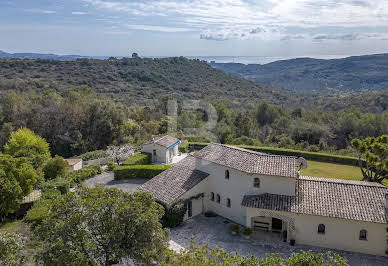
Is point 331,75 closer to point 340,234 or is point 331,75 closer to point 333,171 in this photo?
point 333,171

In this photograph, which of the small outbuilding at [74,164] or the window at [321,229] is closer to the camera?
the window at [321,229]

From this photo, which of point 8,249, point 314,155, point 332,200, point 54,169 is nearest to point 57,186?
point 54,169

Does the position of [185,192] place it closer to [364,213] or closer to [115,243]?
[115,243]

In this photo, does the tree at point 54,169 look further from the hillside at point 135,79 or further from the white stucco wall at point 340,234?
the hillside at point 135,79

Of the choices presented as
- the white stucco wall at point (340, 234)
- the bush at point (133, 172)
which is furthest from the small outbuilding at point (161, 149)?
the white stucco wall at point (340, 234)

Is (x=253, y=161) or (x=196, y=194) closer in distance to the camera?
(x=253, y=161)

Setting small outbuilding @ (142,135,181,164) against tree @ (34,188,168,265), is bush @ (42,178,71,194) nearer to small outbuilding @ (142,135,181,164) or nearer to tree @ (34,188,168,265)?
small outbuilding @ (142,135,181,164)

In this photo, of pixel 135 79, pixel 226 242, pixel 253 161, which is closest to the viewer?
pixel 226 242
